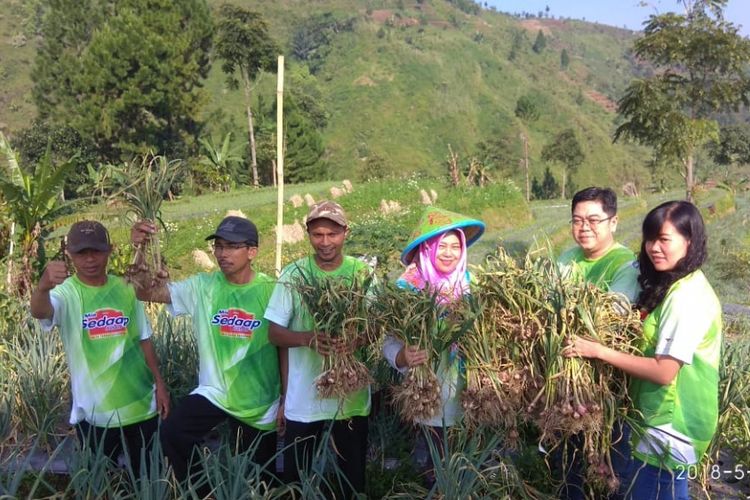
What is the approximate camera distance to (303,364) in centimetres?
243

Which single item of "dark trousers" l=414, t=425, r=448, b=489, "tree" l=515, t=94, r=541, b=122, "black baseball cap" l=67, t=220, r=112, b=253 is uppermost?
"tree" l=515, t=94, r=541, b=122

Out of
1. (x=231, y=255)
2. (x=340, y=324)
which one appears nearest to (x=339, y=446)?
(x=340, y=324)

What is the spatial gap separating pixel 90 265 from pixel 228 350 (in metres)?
0.70

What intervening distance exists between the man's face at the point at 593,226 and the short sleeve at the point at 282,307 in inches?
47.5

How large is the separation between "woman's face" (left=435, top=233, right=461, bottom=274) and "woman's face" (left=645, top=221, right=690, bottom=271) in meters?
0.74

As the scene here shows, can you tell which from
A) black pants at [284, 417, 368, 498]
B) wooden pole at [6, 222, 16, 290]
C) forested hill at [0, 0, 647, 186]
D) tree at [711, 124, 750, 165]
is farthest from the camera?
forested hill at [0, 0, 647, 186]

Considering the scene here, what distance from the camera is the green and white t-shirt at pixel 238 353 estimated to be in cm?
251

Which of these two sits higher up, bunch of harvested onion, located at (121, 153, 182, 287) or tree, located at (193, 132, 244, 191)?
tree, located at (193, 132, 244, 191)

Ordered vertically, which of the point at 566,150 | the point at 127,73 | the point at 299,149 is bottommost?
the point at 299,149

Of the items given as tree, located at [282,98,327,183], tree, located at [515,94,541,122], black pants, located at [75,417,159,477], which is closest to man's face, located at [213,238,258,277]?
black pants, located at [75,417,159,477]

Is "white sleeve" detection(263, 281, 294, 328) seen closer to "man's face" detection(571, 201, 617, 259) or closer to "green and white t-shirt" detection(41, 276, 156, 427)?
"green and white t-shirt" detection(41, 276, 156, 427)

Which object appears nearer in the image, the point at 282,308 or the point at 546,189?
the point at 282,308

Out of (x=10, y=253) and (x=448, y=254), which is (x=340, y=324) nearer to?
(x=448, y=254)

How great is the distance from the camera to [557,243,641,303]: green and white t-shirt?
2.26 m
